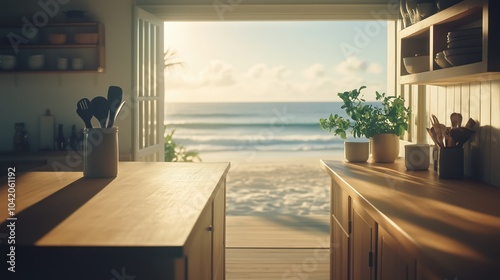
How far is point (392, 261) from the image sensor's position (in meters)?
1.74

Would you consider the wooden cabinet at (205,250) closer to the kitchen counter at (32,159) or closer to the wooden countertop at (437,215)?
the wooden countertop at (437,215)

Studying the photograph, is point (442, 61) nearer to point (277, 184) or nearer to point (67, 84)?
point (67, 84)

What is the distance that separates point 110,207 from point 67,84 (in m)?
3.28

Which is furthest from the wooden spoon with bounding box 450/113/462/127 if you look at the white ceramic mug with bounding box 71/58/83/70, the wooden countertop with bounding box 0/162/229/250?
the white ceramic mug with bounding box 71/58/83/70

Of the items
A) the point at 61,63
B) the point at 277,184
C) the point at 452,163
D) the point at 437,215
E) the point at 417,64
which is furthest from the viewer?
the point at 277,184

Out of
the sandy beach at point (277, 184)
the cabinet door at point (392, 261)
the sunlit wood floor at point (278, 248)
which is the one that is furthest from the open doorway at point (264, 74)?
the cabinet door at point (392, 261)

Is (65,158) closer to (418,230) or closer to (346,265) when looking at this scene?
(346,265)

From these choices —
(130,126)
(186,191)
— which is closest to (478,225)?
(186,191)

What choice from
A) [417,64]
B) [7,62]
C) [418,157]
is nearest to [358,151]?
[418,157]

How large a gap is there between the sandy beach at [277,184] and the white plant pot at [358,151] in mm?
4195

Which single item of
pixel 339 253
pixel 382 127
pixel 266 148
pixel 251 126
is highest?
pixel 382 127

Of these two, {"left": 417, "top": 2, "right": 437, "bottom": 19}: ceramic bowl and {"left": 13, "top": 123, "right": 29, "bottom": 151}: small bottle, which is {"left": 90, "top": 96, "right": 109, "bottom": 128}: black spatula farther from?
{"left": 13, "top": 123, "right": 29, "bottom": 151}: small bottle

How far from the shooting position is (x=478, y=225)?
153cm

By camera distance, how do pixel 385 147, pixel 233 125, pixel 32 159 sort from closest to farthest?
pixel 385 147, pixel 32 159, pixel 233 125
